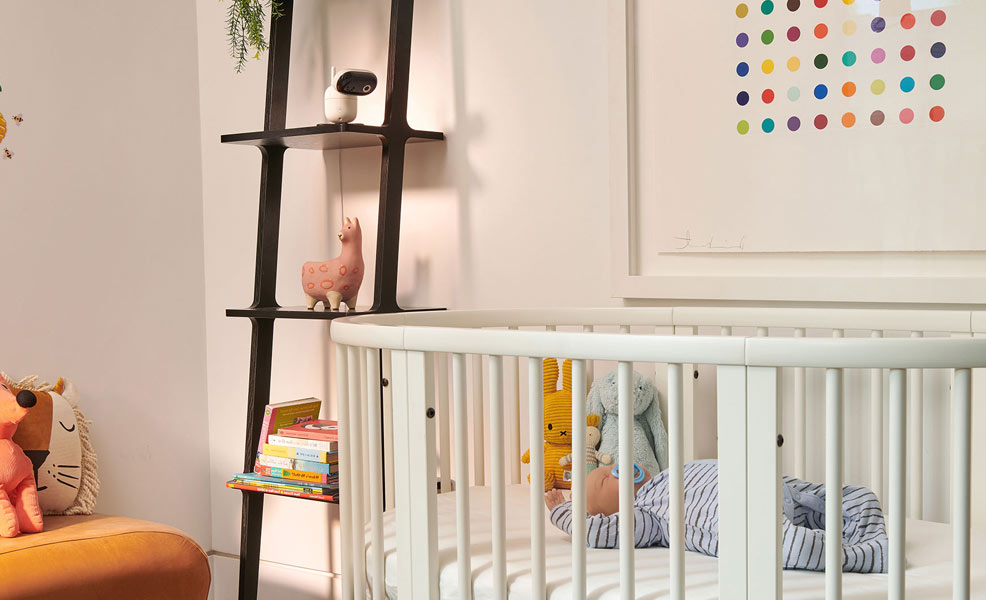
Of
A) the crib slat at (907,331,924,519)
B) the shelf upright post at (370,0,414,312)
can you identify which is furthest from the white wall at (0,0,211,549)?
the crib slat at (907,331,924,519)

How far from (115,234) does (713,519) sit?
5.57 feet

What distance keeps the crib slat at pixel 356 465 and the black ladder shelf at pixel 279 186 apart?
644 mm

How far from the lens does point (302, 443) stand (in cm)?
206

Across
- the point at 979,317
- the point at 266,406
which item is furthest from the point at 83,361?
the point at 979,317

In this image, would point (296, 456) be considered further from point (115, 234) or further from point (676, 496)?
point (676, 496)

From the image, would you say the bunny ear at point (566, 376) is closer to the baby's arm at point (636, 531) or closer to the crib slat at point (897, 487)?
the baby's arm at point (636, 531)

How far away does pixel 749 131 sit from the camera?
175cm

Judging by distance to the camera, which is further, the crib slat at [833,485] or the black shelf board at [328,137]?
the black shelf board at [328,137]

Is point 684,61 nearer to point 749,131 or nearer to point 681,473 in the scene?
point 749,131

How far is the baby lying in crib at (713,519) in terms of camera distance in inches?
46.3

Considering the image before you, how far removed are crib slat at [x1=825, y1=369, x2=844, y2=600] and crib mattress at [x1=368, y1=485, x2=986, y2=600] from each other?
14cm

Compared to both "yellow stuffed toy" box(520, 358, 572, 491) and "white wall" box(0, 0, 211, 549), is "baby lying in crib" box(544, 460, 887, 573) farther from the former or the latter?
"white wall" box(0, 0, 211, 549)

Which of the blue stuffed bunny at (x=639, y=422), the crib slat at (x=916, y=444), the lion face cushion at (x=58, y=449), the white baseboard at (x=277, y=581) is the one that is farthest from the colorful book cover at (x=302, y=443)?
the crib slat at (x=916, y=444)

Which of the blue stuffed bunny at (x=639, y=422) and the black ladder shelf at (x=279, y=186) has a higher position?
the black ladder shelf at (x=279, y=186)
